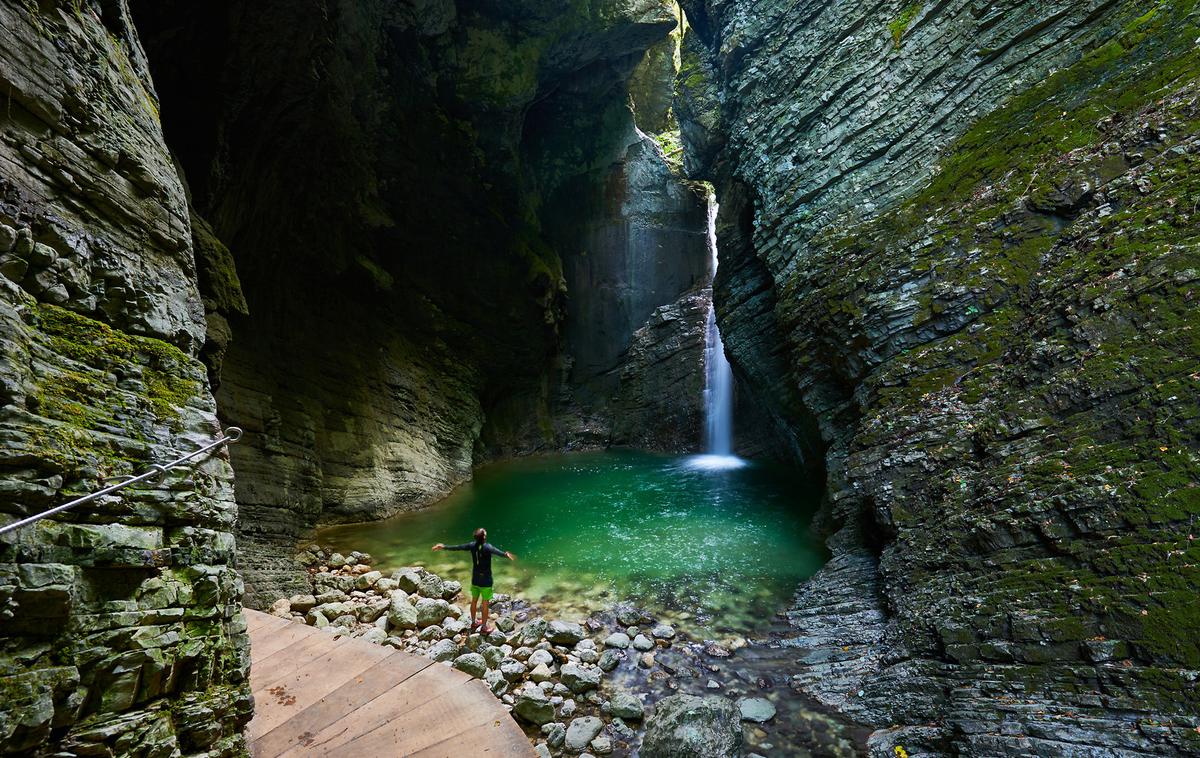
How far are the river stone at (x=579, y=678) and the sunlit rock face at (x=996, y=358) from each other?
2.48 metres

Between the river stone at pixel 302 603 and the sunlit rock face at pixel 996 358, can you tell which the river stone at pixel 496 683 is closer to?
the sunlit rock face at pixel 996 358

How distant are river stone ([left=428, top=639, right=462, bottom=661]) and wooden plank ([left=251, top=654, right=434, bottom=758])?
7.31 ft

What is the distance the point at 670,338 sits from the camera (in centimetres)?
2459

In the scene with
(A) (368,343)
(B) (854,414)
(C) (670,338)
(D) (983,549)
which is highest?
(C) (670,338)

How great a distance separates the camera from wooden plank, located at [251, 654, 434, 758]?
3.31 meters

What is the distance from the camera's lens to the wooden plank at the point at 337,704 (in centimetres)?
331

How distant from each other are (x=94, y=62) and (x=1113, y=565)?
A: 8.88 metres

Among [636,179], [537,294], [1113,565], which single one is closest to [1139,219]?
[1113,565]

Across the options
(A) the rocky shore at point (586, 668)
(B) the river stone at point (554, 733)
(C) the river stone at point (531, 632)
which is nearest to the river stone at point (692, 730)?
(A) the rocky shore at point (586, 668)

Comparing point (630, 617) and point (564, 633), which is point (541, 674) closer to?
point (564, 633)

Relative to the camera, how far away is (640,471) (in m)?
19.9

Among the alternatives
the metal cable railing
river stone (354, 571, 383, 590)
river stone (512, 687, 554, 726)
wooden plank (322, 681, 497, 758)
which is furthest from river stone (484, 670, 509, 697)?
the metal cable railing

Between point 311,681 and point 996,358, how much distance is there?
9.05m

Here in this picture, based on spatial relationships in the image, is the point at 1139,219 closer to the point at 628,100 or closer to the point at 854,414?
the point at 854,414
